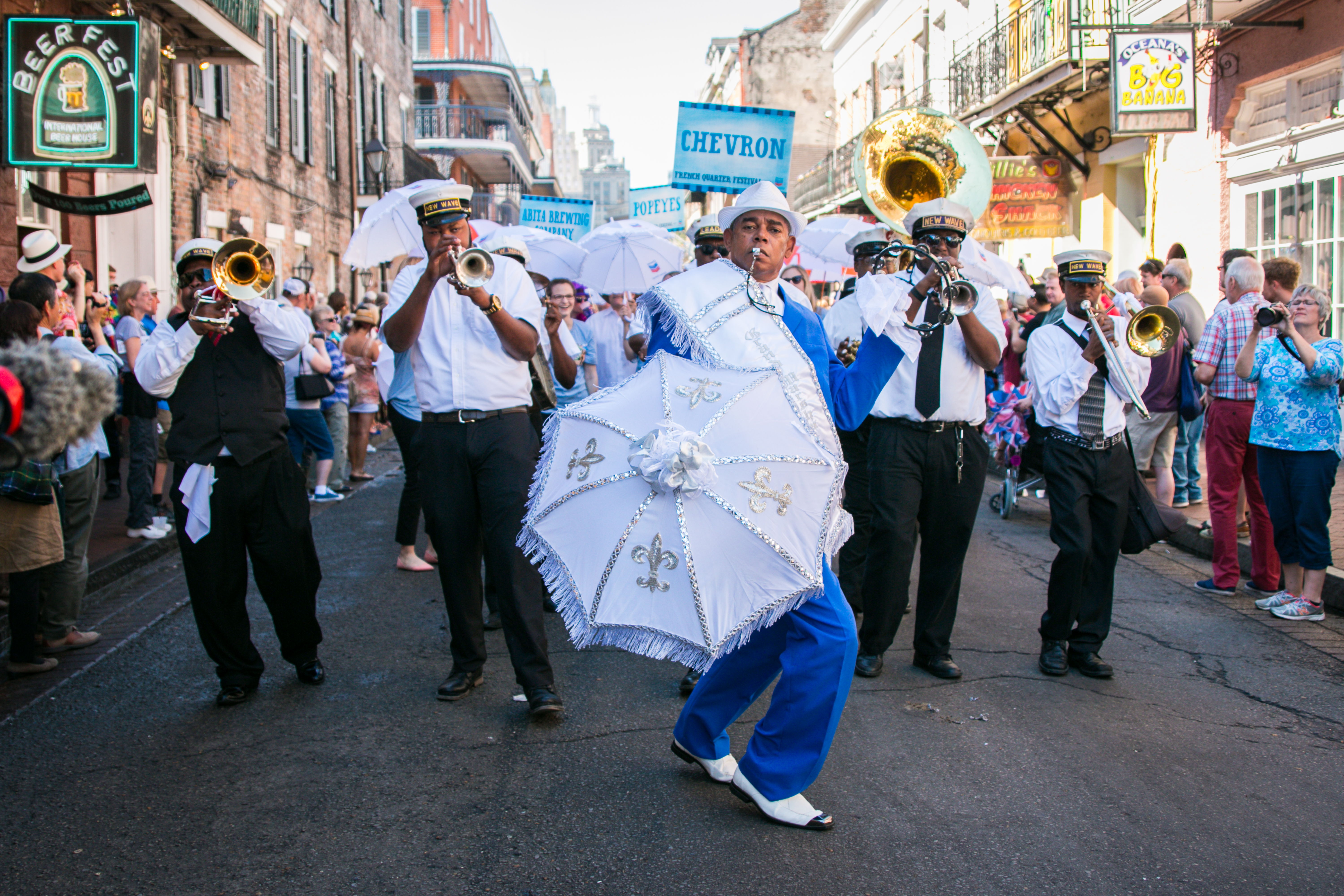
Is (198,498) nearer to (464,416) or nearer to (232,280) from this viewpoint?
(232,280)

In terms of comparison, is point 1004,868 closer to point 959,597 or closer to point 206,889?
point 206,889

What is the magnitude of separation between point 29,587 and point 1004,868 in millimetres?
4427

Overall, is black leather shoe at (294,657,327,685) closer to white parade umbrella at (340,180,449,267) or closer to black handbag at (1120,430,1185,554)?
white parade umbrella at (340,180,449,267)

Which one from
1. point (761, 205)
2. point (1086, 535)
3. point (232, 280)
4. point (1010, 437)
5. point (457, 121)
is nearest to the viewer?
point (761, 205)

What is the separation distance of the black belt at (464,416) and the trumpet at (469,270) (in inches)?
21.7

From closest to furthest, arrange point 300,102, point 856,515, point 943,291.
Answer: point 943,291 → point 856,515 → point 300,102

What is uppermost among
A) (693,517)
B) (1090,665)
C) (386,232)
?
(386,232)

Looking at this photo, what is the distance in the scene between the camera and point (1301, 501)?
6172 millimetres

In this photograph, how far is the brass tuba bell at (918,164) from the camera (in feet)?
20.4

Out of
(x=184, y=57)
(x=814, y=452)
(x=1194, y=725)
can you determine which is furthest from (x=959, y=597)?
(x=184, y=57)

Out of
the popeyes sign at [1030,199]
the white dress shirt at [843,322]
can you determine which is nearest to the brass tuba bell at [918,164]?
Answer: the white dress shirt at [843,322]

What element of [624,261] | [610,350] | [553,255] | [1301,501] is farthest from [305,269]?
[1301,501]

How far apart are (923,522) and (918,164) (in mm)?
2286

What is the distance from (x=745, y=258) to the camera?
3.67m
